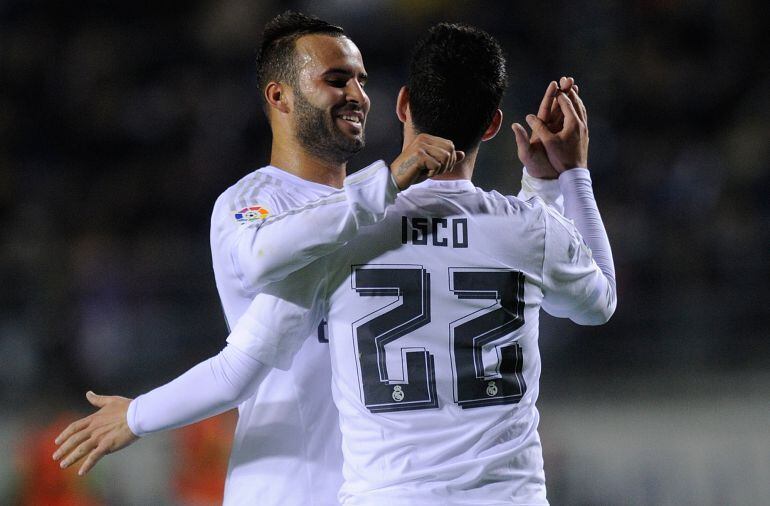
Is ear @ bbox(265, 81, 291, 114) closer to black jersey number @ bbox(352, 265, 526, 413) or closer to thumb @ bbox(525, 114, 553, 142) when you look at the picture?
thumb @ bbox(525, 114, 553, 142)

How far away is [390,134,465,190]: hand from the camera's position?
205cm

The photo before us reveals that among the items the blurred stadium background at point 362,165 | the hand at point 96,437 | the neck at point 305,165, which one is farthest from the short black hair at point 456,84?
the blurred stadium background at point 362,165

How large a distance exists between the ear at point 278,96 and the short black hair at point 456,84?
33.8 inches

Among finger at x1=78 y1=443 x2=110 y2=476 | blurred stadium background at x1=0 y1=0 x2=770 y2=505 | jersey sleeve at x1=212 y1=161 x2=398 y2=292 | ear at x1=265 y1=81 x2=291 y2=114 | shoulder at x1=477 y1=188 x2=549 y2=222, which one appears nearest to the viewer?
jersey sleeve at x1=212 y1=161 x2=398 y2=292

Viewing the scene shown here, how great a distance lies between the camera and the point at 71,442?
7.64 feet

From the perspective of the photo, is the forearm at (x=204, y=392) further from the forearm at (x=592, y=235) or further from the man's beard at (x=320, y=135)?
the man's beard at (x=320, y=135)

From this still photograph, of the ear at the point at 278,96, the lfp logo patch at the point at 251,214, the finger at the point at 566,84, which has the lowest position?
the lfp logo patch at the point at 251,214

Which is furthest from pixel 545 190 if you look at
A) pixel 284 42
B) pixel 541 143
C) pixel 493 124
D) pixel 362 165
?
pixel 362 165

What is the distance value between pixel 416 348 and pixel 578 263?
450mm

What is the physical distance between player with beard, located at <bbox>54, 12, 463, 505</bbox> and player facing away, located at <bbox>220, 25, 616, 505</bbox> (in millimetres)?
92

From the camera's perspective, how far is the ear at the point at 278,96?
3.07 meters

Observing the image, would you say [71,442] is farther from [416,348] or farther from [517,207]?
[517,207]

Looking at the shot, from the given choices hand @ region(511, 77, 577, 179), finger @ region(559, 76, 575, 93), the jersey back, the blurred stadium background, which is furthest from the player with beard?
the blurred stadium background

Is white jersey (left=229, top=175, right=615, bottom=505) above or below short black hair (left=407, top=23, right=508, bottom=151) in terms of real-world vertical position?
below
